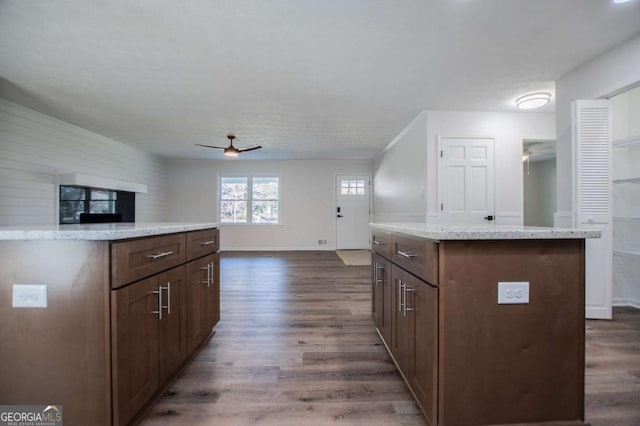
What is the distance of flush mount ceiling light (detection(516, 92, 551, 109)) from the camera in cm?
324

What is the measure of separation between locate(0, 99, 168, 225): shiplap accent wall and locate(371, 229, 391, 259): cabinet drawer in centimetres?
467

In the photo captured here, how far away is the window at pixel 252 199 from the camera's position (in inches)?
284

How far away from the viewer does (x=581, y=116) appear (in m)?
2.55

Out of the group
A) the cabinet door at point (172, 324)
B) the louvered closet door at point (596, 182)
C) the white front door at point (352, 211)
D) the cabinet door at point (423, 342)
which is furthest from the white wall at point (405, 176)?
the cabinet door at point (172, 324)

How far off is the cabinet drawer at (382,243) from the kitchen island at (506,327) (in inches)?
24.7

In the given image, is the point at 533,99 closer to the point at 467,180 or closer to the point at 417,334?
the point at 467,180

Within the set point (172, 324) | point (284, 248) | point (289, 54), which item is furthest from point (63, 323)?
point (284, 248)

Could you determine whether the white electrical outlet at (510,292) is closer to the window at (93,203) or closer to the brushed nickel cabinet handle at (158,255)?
the brushed nickel cabinet handle at (158,255)

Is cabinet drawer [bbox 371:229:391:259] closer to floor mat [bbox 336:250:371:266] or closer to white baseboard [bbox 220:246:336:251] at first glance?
floor mat [bbox 336:250:371:266]

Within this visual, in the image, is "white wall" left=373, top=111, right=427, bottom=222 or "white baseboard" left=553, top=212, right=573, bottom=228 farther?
"white wall" left=373, top=111, right=427, bottom=222

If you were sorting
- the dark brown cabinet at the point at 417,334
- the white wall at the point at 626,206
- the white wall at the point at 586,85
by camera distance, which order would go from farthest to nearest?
the white wall at the point at 626,206 → the white wall at the point at 586,85 → the dark brown cabinet at the point at 417,334

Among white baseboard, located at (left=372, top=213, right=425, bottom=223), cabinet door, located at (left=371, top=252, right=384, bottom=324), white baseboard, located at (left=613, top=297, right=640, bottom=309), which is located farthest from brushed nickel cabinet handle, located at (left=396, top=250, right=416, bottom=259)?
white baseboard, located at (left=613, top=297, right=640, bottom=309)

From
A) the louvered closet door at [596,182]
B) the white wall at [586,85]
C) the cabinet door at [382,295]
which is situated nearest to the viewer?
the cabinet door at [382,295]

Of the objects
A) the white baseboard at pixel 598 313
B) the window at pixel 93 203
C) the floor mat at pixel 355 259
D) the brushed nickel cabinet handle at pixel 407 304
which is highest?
the window at pixel 93 203
